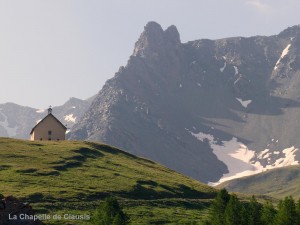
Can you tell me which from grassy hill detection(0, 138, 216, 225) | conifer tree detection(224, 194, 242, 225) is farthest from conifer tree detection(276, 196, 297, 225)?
grassy hill detection(0, 138, 216, 225)

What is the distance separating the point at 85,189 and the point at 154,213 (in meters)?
14.6

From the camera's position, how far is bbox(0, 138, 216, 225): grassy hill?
86.1 metres

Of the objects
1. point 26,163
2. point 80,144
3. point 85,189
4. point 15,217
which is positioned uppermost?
point 80,144

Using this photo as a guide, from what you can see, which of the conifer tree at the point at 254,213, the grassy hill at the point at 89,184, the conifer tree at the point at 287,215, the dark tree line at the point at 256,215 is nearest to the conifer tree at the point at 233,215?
the dark tree line at the point at 256,215

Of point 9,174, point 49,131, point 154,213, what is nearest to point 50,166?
point 9,174

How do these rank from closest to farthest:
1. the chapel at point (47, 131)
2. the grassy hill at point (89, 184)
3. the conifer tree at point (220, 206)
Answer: the conifer tree at point (220, 206) < the grassy hill at point (89, 184) < the chapel at point (47, 131)

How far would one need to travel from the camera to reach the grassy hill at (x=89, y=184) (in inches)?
3391

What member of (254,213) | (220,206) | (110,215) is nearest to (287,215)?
(254,213)

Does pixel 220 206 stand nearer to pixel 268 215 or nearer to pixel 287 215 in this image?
pixel 268 215

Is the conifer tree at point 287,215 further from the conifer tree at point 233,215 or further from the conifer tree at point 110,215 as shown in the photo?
the conifer tree at point 110,215

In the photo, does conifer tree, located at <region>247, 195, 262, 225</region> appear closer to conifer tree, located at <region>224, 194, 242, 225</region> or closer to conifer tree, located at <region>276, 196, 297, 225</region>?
conifer tree, located at <region>224, 194, 242, 225</region>

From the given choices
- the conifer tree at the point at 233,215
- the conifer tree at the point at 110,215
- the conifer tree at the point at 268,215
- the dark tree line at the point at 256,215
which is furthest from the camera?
the conifer tree at the point at 268,215

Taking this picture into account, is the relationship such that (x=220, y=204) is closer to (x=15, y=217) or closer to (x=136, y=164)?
(x=15, y=217)

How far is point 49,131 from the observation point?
15425 cm
